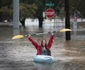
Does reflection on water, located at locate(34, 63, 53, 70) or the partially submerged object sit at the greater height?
the partially submerged object

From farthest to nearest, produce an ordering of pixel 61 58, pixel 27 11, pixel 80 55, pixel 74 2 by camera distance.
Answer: pixel 27 11, pixel 74 2, pixel 80 55, pixel 61 58

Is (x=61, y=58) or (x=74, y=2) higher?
(x=74, y=2)

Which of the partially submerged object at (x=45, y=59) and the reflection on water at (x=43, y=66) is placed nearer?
the reflection on water at (x=43, y=66)

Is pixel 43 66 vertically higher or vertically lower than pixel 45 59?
lower

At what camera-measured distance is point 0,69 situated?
12.6 meters

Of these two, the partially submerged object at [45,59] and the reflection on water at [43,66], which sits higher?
the partially submerged object at [45,59]

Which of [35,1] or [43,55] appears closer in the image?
[43,55]

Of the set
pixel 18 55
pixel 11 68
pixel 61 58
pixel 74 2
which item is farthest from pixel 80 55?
pixel 74 2

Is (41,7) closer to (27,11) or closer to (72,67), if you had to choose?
(27,11)

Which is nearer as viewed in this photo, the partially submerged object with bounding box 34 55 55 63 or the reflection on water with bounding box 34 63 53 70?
the reflection on water with bounding box 34 63 53 70

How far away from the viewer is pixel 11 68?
12.9 m

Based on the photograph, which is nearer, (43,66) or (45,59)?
(43,66)

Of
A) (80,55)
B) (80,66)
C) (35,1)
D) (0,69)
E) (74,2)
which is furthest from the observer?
(35,1)

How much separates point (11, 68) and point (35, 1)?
62800 millimetres
